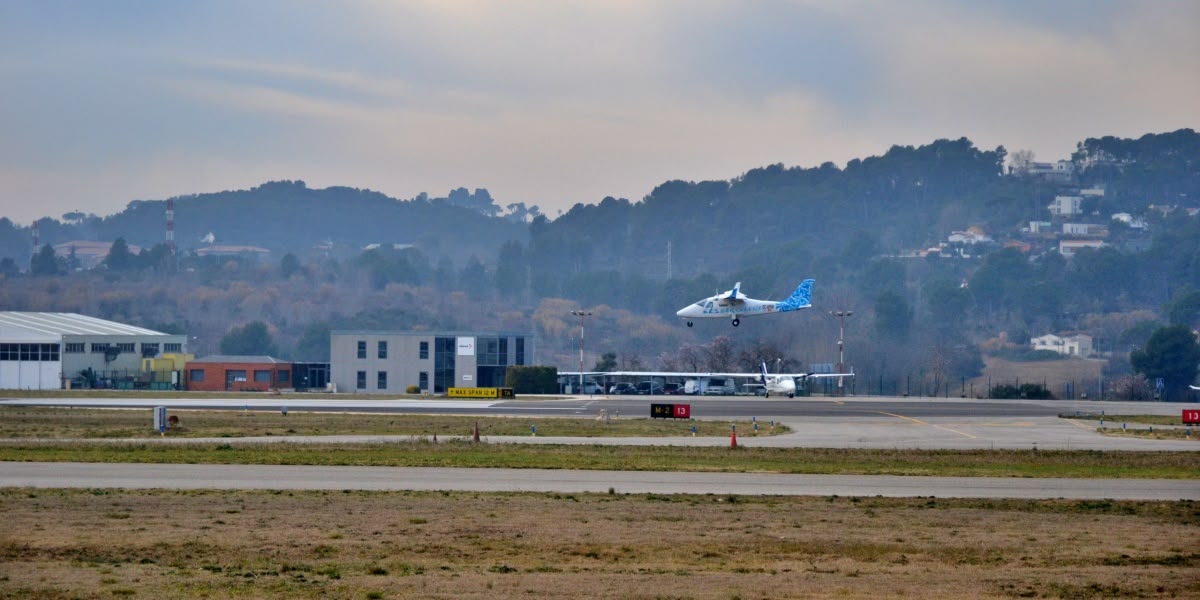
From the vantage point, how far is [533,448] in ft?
156

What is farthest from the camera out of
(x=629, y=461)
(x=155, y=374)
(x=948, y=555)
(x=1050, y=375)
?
(x=1050, y=375)

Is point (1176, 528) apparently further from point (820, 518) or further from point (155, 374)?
point (155, 374)

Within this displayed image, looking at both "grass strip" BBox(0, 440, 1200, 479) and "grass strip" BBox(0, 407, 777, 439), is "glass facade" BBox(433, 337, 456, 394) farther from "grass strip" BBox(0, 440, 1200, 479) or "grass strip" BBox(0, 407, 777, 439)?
"grass strip" BBox(0, 440, 1200, 479)

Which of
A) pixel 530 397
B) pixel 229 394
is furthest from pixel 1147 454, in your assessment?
pixel 229 394

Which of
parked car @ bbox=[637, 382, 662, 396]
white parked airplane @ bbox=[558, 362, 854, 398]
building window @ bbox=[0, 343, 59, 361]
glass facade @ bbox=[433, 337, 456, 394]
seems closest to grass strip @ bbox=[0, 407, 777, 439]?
white parked airplane @ bbox=[558, 362, 854, 398]

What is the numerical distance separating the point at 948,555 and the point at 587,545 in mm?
6570

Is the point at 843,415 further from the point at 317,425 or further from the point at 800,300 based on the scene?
the point at 317,425

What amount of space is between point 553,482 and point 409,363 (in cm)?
7518

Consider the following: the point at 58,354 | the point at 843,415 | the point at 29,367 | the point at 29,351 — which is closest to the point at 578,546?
the point at 843,415

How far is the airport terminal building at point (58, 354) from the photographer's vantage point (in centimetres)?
10944

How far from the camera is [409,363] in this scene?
360 ft

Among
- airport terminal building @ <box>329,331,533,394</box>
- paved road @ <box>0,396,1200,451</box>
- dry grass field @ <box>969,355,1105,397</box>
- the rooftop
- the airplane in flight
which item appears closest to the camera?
paved road @ <box>0,396,1200,451</box>

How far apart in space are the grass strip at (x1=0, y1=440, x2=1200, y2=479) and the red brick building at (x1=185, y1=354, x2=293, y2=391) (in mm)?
65748

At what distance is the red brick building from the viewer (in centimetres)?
11194
